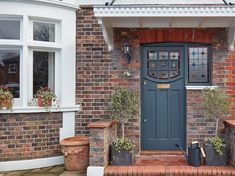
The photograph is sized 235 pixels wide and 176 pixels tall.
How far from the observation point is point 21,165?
740cm

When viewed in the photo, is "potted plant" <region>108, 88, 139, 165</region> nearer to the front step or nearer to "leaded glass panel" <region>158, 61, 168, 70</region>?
the front step

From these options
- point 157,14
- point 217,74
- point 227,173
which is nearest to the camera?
point 227,173

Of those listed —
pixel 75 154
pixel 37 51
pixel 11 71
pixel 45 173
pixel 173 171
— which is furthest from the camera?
pixel 37 51

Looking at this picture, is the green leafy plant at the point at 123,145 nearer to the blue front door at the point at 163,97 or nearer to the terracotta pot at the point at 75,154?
the terracotta pot at the point at 75,154

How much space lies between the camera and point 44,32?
7840mm

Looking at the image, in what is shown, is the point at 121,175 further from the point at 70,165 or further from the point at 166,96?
the point at 166,96

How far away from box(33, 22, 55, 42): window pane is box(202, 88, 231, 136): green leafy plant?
3400 millimetres

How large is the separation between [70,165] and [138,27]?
3.23 m

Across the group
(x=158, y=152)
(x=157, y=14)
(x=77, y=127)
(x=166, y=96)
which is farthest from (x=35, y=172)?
(x=157, y=14)

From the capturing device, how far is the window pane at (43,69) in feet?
25.5

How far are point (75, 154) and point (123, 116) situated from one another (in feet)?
3.88

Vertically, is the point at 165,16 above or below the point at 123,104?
above

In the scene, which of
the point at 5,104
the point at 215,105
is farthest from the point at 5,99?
the point at 215,105

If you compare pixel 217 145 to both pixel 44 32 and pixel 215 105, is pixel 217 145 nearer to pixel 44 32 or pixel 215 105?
pixel 215 105
